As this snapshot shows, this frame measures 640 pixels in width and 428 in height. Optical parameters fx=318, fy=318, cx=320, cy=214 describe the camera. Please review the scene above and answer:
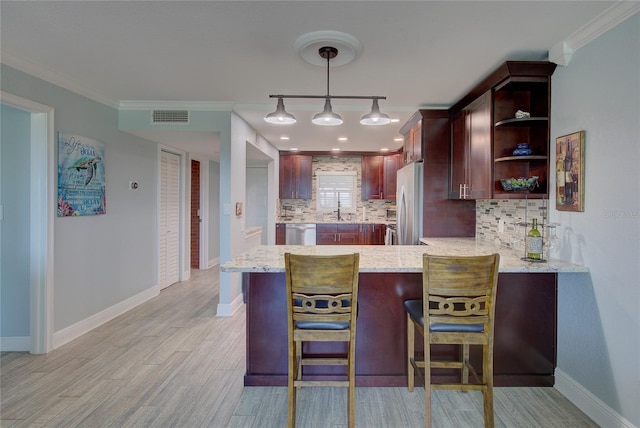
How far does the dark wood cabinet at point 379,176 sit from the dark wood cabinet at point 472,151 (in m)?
2.79

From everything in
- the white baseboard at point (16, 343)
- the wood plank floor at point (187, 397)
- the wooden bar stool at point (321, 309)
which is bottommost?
the wood plank floor at point (187, 397)

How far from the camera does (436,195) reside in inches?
140

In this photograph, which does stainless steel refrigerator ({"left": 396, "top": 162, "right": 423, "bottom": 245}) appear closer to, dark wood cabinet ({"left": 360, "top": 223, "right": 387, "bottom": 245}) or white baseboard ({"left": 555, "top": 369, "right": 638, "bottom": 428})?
white baseboard ({"left": 555, "top": 369, "right": 638, "bottom": 428})

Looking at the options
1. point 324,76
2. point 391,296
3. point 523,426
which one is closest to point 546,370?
point 523,426

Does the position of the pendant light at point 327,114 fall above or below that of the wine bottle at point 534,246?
above

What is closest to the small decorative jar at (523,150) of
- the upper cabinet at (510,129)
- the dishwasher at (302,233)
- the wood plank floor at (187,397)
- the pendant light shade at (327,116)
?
the upper cabinet at (510,129)

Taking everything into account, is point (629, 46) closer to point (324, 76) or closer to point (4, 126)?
point (324, 76)

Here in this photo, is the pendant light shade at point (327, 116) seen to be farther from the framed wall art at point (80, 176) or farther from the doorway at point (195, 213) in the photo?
the doorway at point (195, 213)

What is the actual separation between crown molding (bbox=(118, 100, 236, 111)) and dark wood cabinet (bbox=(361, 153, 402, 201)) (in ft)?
11.4

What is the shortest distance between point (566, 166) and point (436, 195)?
1.45 metres

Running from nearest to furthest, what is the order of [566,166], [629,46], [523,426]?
[629,46] → [523,426] → [566,166]

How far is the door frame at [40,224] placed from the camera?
2705 mm

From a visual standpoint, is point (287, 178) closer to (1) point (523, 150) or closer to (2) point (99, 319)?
(2) point (99, 319)

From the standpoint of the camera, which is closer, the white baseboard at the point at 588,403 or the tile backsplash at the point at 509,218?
the white baseboard at the point at 588,403
